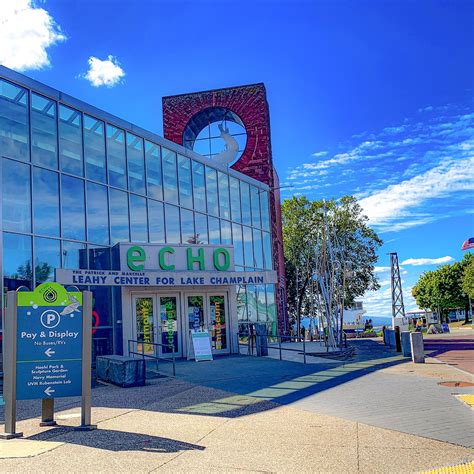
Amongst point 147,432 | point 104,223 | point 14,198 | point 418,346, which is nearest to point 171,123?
point 104,223

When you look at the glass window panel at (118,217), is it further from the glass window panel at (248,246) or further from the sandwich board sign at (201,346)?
the glass window panel at (248,246)

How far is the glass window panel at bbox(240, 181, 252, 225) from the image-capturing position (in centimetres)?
2938

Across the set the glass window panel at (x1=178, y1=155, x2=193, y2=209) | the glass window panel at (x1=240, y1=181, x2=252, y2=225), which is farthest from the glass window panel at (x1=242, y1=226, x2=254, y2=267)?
the glass window panel at (x1=178, y1=155, x2=193, y2=209)

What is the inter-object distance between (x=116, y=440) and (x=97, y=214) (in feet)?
41.7

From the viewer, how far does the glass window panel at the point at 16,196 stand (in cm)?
1619

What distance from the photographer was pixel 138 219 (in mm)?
21547

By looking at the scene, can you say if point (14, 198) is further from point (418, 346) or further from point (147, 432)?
point (418, 346)

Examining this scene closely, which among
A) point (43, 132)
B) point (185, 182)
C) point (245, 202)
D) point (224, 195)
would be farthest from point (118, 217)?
point (245, 202)

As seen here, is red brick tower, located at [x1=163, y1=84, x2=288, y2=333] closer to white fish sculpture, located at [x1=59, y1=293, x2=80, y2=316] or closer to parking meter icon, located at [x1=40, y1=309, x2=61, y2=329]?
white fish sculpture, located at [x1=59, y1=293, x2=80, y2=316]

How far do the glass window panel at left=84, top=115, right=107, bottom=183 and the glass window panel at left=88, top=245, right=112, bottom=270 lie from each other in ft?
7.80

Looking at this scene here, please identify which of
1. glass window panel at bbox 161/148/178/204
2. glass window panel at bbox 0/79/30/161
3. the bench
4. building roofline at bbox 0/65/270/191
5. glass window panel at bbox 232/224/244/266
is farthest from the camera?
glass window panel at bbox 232/224/244/266

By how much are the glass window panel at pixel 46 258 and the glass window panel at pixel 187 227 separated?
7113 millimetres

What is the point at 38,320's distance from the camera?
872cm

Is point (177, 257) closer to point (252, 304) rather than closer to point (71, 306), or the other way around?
point (252, 304)
